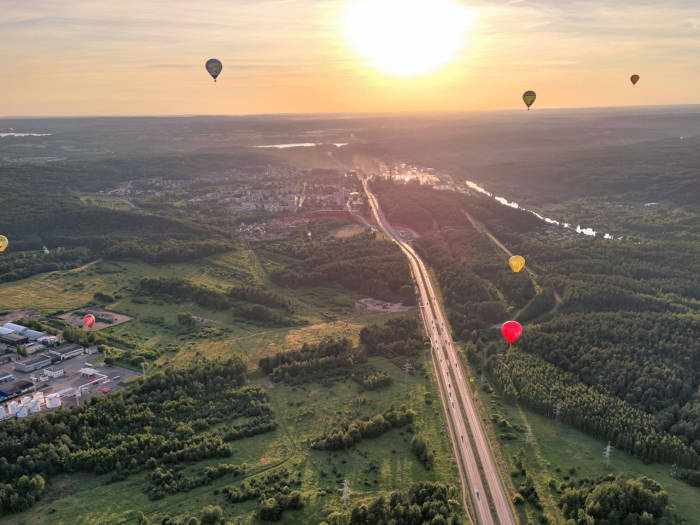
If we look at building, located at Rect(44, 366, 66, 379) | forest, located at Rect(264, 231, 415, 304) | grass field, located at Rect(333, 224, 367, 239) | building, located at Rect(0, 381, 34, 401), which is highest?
grass field, located at Rect(333, 224, 367, 239)

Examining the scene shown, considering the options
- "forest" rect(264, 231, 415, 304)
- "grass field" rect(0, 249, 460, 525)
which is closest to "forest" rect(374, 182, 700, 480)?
"forest" rect(264, 231, 415, 304)

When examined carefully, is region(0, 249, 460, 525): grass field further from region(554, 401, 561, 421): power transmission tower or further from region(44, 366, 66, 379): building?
region(554, 401, 561, 421): power transmission tower

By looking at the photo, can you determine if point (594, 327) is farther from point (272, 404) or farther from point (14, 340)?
point (14, 340)

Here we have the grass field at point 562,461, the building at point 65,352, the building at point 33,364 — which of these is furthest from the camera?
the building at point 65,352

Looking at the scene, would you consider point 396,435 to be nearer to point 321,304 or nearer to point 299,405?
point 299,405

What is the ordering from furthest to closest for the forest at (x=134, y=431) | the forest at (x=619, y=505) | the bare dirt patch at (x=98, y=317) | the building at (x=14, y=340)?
the bare dirt patch at (x=98, y=317)
the building at (x=14, y=340)
the forest at (x=134, y=431)
the forest at (x=619, y=505)

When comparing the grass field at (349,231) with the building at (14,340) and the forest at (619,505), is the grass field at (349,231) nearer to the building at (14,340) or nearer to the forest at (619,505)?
the building at (14,340)

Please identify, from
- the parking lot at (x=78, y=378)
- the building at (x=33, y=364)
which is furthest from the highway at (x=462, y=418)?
the building at (x=33, y=364)
